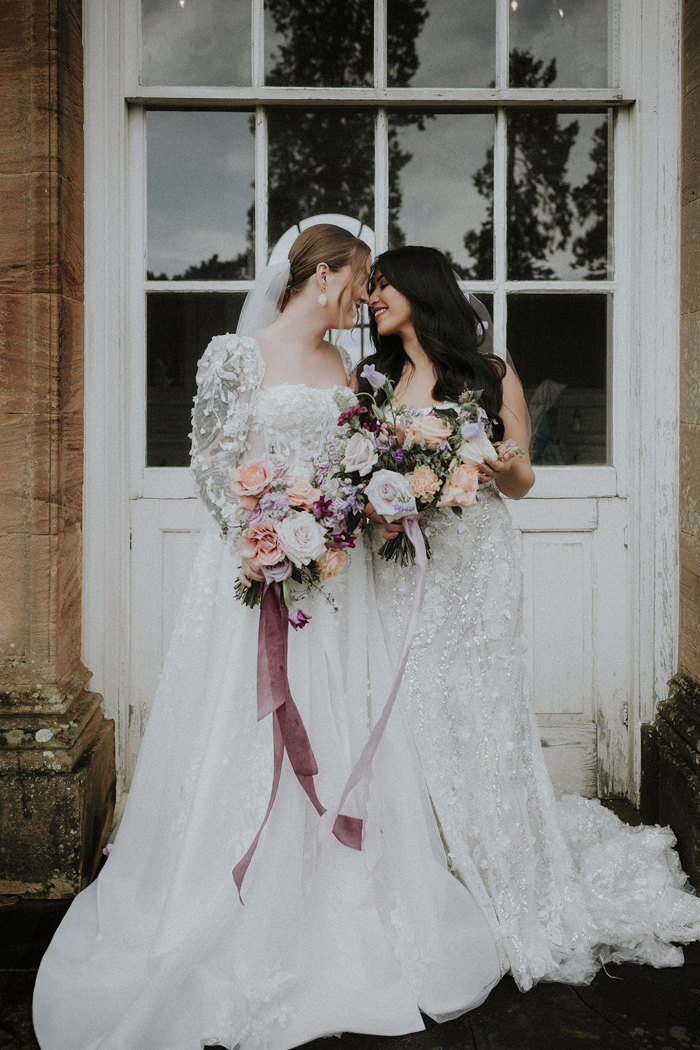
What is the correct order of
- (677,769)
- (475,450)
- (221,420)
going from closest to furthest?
(475,450)
(221,420)
(677,769)

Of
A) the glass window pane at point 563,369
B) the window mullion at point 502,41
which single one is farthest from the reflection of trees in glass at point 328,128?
the glass window pane at point 563,369

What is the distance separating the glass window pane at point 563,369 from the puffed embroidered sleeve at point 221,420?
1.47 meters

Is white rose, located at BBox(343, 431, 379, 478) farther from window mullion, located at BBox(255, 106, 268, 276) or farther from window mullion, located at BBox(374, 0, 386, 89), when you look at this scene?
window mullion, located at BBox(374, 0, 386, 89)

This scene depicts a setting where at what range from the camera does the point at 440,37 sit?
11.7 ft

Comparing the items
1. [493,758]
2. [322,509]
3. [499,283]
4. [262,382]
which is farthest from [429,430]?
[499,283]

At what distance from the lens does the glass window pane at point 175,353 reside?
11.9 feet

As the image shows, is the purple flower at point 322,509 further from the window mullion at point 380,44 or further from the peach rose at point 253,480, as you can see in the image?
the window mullion at point 380,44

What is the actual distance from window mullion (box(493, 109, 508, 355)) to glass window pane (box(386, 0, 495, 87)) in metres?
0.24

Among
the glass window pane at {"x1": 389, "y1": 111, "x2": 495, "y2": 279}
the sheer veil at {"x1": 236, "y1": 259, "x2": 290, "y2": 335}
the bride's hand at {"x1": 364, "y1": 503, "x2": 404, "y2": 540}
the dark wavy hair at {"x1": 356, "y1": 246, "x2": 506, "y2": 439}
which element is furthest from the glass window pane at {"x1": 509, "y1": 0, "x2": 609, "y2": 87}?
the bride's hand at {"x1": 364, "y1": 503, "x2": 404, "y2": 540}

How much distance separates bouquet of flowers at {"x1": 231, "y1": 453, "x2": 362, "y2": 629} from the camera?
2309 millimetres

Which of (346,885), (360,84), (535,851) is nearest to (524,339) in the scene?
→ (360,84)

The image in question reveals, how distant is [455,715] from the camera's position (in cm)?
271

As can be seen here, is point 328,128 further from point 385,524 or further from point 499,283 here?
point 385,524

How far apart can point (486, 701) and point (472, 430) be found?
0.87 meters
